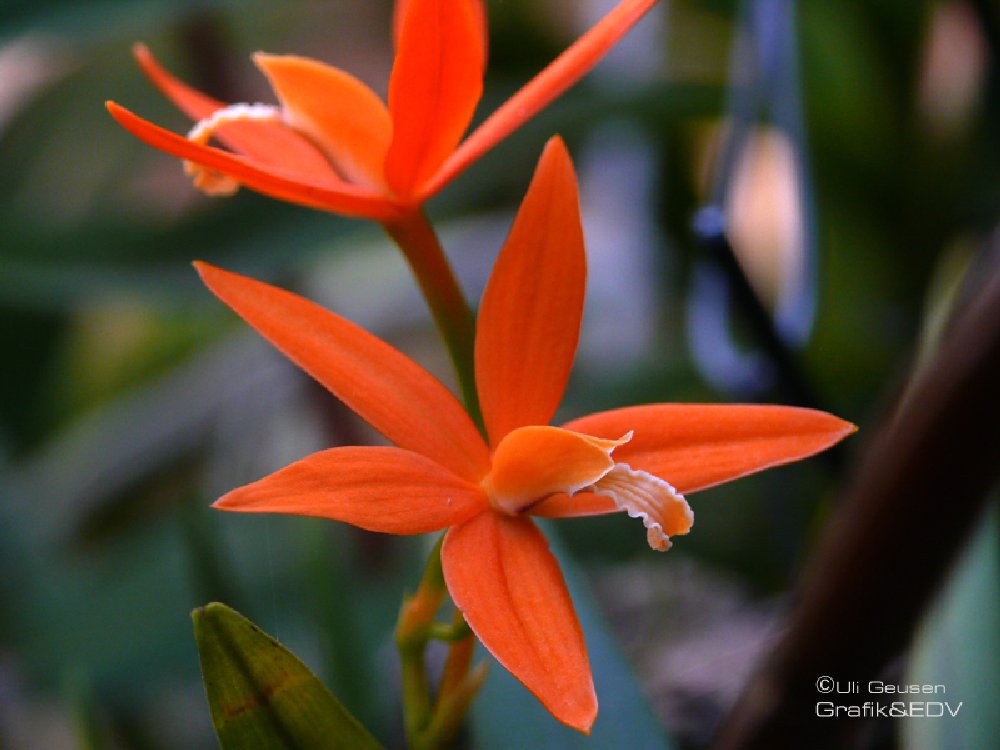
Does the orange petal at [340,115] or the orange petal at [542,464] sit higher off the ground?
the orange petal at [340,115]

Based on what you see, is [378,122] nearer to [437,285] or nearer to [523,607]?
[437,285]

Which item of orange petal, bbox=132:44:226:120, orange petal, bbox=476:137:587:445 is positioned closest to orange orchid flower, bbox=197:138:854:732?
orange petal, bbox=476:137:587:445

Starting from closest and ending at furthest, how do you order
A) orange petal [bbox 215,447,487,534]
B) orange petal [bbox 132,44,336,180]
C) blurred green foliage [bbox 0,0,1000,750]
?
Result: orange petal [bbox 215,447,487,534], orange petal [bbox 132,44,336,180], blurred green foliage [bbox 0,0,1000,750]

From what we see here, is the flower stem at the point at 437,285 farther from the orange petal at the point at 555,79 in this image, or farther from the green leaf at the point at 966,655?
the green leaf at the point at 966,655

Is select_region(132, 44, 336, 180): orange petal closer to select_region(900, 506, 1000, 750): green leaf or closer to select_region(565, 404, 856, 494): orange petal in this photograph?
select_region(565, 404, 856, 494): orange petal

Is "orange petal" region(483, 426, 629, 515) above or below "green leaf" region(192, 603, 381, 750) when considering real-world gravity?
above

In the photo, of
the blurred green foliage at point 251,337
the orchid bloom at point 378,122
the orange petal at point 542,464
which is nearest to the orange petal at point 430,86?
the orchid bloom at point 378,122
